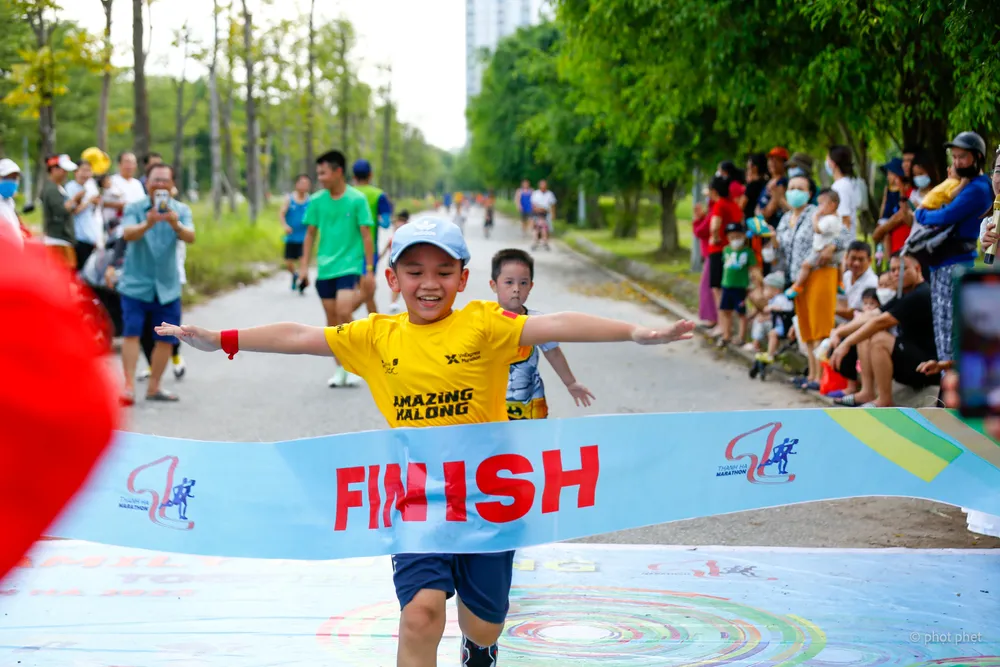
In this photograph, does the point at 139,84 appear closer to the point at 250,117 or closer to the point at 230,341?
the point at 250,117

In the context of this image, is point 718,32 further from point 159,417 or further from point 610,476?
point 610,476

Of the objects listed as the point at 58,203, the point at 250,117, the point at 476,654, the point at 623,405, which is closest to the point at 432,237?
the point at 476,654

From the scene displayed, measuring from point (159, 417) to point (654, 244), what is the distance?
88.2ft

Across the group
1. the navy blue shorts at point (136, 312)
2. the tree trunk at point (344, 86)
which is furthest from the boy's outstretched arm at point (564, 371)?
the tree trunk at point (344, 86)

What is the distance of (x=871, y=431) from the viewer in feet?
14.6

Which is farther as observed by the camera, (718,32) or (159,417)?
(718,32)

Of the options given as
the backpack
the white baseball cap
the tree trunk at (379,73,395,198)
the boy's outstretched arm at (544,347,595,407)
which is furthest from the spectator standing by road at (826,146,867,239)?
the tree trunk at (379,73,395,198)

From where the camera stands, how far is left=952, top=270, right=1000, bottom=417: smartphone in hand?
4.93 ft

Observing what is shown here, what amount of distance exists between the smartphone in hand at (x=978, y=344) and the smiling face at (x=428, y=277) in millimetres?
2593

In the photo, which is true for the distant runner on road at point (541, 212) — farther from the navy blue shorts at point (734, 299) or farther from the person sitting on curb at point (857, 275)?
the person sitting on curb at point (857, 275)

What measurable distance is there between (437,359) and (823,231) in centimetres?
778

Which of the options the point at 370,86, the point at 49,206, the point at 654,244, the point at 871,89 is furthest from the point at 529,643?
the point at 370,86

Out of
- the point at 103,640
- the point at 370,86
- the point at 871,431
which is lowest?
the point at 103,640

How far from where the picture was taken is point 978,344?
4.95 feet
